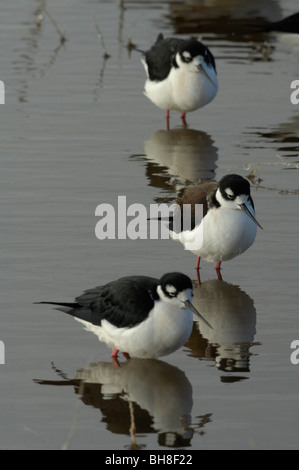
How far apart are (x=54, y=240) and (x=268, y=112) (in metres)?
6.45

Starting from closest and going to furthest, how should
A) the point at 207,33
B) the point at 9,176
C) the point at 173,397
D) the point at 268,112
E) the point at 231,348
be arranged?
1. the point at 173,397
2. the point at 231,348
3. the point at 9,176
4. the point at 268,112
5. the point at 207,33

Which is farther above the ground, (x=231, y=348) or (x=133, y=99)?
(x=133, y=99)

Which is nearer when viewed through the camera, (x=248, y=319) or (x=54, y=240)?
(x=248, y=319)

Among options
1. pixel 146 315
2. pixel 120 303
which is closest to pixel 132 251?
pixel 120 303

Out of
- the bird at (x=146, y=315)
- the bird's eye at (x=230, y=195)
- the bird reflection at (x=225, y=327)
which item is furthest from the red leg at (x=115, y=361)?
the bird's eye at (x=230, y=195)

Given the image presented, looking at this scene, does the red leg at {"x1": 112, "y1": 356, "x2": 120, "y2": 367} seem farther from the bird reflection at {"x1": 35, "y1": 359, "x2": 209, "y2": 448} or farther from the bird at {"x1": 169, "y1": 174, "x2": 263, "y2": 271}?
the bird at {"x1": 169, "y1": 174, "x2": 263, "y2": 271}

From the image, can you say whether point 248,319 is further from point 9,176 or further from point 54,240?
point 9,176

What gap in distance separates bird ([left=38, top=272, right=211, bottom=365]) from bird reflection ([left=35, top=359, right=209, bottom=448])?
22 centimetres

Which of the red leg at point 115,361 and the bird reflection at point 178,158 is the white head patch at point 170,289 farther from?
the bird reflection at point 178,158

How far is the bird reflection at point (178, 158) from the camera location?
12.8m

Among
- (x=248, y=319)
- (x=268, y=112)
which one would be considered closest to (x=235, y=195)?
(x=248, y=319)

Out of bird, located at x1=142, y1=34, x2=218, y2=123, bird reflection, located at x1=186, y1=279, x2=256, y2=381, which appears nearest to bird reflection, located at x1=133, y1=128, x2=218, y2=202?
bird, located at x1=142, y1=34, x2=218, y2=123

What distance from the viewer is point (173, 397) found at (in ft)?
24.1

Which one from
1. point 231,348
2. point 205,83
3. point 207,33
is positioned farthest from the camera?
point 207,33
